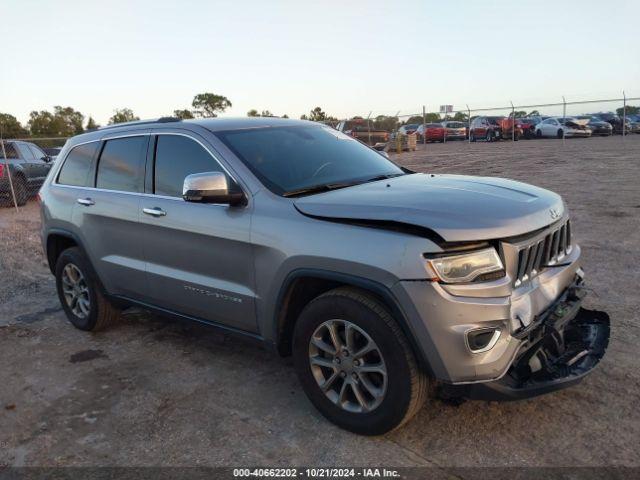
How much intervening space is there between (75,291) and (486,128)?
30.2 metres

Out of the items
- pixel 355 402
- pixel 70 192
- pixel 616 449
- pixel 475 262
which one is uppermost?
pixel 70 192

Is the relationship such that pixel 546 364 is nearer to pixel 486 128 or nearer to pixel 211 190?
pixel 211 190

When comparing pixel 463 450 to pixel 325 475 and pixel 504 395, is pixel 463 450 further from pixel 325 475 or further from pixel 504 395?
pixel 325 475

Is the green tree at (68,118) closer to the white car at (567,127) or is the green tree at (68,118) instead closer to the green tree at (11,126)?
the green tree at (11,126)

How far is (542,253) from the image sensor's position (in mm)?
3160

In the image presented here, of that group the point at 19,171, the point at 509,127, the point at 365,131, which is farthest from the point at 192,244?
the point at 509,127

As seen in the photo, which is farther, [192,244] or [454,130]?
[454,130]

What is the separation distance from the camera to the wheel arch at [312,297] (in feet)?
9.34

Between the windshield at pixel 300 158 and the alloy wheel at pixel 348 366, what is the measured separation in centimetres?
94

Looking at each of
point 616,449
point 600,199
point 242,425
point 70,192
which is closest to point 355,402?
point 242,425

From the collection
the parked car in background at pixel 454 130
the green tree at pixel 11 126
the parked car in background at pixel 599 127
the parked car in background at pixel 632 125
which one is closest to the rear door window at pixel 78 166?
the parked car in background at pixel 454 130

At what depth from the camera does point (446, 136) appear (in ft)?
113

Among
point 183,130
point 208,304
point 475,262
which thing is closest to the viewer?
point 475,262

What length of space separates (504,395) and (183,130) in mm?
2762
